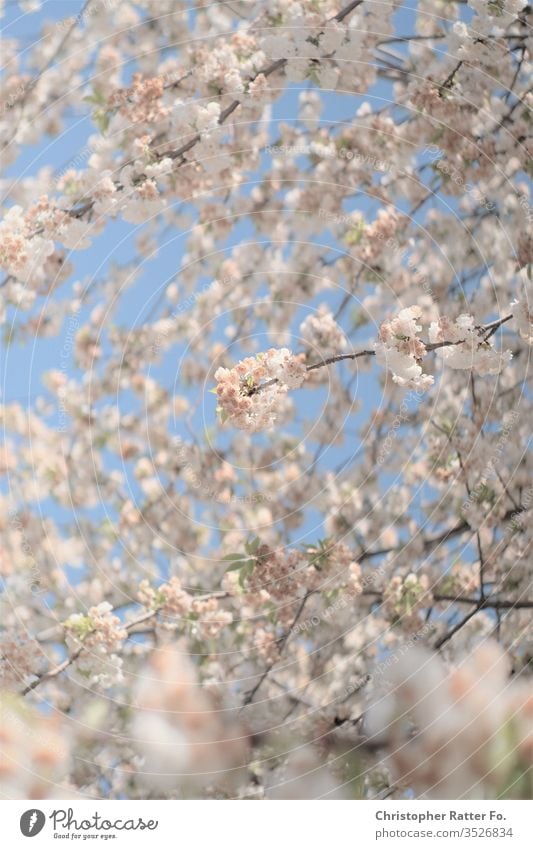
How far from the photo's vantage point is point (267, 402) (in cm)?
174

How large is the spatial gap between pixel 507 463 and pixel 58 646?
0.91 meters

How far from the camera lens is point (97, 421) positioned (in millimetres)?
1939

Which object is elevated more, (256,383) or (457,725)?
(256,383)

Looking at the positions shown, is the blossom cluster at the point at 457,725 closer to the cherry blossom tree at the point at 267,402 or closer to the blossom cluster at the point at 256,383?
the cherry blossom tree at the point at 267,402

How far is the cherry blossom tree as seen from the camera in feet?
5.76

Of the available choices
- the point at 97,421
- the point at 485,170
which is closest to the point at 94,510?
the point at 97,421

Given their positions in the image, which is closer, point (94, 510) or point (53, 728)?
point (53, 728)

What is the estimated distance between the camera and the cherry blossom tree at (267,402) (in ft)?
5.76

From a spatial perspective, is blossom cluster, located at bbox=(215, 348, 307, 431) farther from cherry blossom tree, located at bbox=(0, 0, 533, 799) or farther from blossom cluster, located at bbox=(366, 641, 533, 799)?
blossom cluster, located at bbox=(366, 641, 533, 799)

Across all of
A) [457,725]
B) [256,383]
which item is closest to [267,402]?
[256,383]

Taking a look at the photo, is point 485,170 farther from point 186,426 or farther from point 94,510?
point 94,510

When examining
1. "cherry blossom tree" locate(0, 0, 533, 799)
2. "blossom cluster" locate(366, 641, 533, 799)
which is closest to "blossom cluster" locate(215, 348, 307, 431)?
"cherry blossom tree" locate(0, 0, 533, 799)

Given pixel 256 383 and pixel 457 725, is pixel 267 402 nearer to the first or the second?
pixel 256 383
